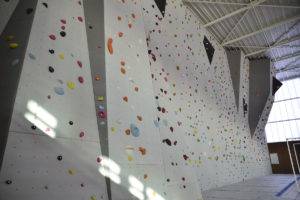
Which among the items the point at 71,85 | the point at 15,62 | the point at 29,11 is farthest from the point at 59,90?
the point at 29,11

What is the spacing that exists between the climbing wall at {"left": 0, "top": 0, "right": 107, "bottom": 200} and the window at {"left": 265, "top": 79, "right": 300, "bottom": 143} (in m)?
14.0

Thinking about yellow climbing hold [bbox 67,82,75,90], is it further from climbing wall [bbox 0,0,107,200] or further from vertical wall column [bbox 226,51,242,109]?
vertical wall column [bbox 226,51,242,109]

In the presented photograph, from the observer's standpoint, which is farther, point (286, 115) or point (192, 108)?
point (286, 115)

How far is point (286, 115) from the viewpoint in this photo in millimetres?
13250

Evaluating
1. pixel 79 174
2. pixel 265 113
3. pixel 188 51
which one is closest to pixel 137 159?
pixel 79 174

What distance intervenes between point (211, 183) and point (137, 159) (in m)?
3.43

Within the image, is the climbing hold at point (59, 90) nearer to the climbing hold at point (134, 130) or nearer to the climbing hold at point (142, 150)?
the climbing hold at point (134, 130)

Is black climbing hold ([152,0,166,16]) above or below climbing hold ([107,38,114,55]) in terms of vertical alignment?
above

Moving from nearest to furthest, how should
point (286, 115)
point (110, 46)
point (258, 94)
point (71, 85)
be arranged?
point (71, 85)
point (110, 46)
point (258, 94)
point (286, 115)

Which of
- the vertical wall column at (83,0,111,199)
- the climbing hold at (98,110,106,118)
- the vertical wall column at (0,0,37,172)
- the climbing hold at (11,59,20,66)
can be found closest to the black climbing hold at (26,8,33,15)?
the vertical wall column at (0,0,37,172)

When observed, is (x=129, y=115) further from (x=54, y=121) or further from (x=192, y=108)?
(x=192, y=108)

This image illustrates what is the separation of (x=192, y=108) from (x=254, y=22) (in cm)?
472

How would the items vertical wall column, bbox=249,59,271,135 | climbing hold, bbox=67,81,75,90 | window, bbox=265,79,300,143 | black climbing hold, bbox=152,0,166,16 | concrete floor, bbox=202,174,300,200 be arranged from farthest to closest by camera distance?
1. window, bbox=265,79,300,143
2. vertical wall column, bbox=249,59,271,135
3. black climbing hold, bbox=152,0,166,16
4. concrete floor, bbox=202,174,300,200
5. climbing hold, bbox=67,81,75,90

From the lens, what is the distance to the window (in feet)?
42.3
